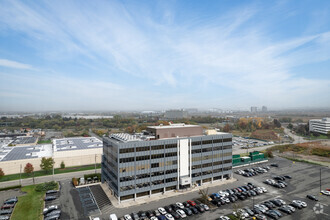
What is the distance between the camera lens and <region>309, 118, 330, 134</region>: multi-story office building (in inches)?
5418

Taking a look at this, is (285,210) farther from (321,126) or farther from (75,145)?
(321,126)

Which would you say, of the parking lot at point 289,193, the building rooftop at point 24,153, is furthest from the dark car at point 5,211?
the building rooftop at point 24,153

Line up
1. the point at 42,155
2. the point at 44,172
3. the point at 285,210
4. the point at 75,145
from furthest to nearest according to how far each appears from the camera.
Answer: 1. the point at 75,145
2. the point at 42,155
3. the point at 44,172
4. the point at 285,210

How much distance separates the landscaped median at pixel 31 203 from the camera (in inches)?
1430

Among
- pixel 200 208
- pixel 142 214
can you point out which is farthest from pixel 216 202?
pixel 142 214

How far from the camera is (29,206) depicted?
39.8 meters

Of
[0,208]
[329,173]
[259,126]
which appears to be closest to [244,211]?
[329,173]

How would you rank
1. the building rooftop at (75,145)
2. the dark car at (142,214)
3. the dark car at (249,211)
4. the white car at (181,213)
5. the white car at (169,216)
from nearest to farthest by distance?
the white car at (169,216) → the dark car at (142,214) → the white car at (181,213) → the dark car at (249,211) → the building rooftop at (75,145)

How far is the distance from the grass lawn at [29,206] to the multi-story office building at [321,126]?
160 m

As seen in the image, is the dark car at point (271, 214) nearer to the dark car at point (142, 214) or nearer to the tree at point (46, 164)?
the dark car at point (142, 214)

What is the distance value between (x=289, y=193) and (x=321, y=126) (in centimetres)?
12600

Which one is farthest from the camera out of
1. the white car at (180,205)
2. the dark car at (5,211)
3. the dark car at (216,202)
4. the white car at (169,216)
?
the dark car at (216,202)

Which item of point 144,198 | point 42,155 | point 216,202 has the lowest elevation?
point 144,198

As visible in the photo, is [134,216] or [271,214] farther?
[271,214]
